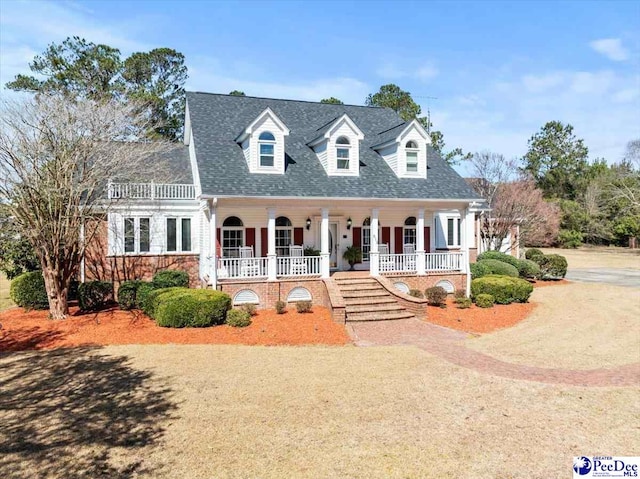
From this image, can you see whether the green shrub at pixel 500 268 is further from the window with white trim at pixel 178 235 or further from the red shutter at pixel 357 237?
the window with white trim at pixel 178 235

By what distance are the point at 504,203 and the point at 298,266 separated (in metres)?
20.5

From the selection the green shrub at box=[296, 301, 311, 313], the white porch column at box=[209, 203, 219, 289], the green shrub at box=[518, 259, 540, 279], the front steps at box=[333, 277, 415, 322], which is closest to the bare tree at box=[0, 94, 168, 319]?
the white porch column at box=[209, 203, 219, 289]

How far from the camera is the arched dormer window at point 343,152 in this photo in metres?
20.0

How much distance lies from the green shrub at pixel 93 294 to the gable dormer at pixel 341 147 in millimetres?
10517

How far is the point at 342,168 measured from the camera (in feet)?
66.2

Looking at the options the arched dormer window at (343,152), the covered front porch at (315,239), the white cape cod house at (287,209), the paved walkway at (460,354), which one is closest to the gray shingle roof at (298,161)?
the white cape cod house at (287,209)

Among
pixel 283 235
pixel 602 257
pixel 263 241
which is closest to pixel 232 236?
pixel 263 241

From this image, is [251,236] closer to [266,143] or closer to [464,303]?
[266,143]

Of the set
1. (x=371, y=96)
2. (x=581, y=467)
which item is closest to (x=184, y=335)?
(x=581, y=467)

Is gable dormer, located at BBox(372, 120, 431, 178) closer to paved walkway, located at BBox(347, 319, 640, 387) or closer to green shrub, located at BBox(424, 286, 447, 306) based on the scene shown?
green shrub, located at BBox(424, 286, 447, 306)

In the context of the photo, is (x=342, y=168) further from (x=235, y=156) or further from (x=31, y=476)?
(x=31, y=476)

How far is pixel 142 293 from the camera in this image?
1695 centimetres

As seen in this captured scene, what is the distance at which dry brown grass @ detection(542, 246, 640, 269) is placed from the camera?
39438mm

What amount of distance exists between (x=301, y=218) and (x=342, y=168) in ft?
9.80
